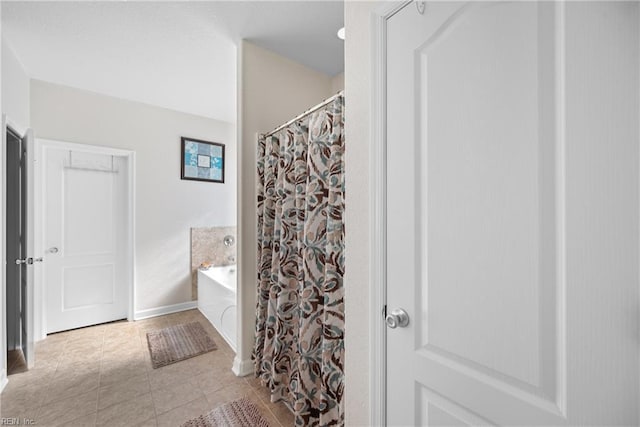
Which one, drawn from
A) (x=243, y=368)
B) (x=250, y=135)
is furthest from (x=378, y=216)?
(x=243, y=368)

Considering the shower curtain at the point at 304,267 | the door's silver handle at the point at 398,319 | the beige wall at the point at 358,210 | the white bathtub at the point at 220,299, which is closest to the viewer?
the door's silver handle at the point at 398,319

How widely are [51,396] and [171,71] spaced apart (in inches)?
106

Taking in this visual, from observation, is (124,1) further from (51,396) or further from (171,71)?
(51,396)

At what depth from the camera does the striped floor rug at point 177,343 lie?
7.79ft

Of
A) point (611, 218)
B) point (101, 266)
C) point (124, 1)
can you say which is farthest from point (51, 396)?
point (611, 218)

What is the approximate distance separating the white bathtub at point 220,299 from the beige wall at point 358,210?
67.4 inches

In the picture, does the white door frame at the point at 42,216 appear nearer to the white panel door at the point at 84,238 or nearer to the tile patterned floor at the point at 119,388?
the white panel door at the point at 84,238

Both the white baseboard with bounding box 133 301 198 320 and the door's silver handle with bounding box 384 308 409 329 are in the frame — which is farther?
the white baseboard with bounding box 133 301 198 320

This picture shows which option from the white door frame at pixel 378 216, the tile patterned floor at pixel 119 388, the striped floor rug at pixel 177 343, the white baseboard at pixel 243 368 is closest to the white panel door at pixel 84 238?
the tile patterned floor at pixel 119 388

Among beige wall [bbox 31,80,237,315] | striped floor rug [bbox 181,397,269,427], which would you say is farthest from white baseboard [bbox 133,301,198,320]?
striped floor rug [bbox 181,397,269,427]

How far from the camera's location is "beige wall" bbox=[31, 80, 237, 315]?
2.84m

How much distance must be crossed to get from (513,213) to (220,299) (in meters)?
2.77

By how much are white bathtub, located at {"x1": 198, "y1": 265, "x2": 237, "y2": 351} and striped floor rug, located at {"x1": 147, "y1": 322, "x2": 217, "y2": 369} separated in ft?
0.50

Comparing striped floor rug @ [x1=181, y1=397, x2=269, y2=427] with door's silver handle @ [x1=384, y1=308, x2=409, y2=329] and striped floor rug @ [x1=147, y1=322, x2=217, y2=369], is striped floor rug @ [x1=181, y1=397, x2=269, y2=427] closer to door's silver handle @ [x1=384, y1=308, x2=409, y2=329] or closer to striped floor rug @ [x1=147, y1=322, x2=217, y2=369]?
striped floor rug @ [x1=147, y1=322, x2=217, y2=369]
